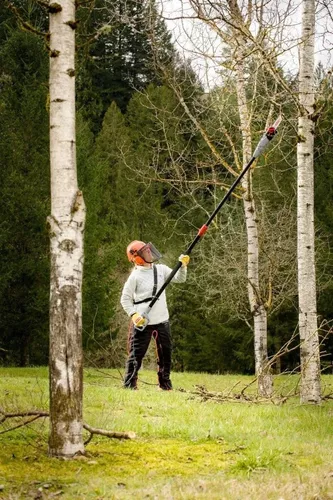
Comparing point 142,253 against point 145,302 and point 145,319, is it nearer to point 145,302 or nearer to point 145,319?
point 145,302

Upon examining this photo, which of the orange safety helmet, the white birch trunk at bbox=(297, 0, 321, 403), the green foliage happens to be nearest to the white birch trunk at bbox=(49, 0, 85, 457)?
the white birch trunk at bbox=(297, 0, 321, 403)

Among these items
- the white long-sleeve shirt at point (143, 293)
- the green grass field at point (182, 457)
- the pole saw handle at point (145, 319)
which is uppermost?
the white long-sleeve shirt at point (143, 293)

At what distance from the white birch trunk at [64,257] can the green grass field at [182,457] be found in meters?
0.34

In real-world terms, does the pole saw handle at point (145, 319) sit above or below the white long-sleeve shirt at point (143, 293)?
below

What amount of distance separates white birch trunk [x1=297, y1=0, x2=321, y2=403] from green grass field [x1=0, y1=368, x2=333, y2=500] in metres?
0.83

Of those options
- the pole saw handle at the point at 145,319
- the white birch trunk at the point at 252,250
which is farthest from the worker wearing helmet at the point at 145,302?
the white birch trunk at the point at 252,250

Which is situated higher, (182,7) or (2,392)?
(182,7)

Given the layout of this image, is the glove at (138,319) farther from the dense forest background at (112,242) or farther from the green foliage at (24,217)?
the green foliage at (24,217)

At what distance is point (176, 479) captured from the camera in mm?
4406

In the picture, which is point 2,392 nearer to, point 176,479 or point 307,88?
point 176,479

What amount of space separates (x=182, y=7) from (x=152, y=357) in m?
23.2

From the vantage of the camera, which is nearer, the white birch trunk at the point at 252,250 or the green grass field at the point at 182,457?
the green grass field at the point at 182,457

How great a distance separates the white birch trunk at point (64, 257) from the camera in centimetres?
464

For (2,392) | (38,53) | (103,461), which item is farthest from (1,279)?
(103,461)
